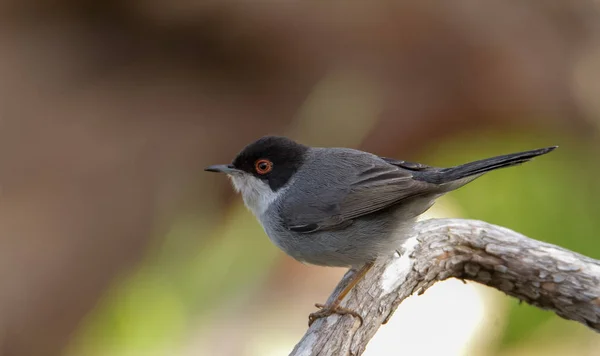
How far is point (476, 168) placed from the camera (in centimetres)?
321

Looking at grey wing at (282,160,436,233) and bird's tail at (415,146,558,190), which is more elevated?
bird's tail at (415,146,558,190)

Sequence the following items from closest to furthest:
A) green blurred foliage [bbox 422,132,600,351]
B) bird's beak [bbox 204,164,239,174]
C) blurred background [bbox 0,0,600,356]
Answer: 1. bird's beak [bbox 204,164,239,174]
2. green blurred foliage [bbox 422,132,600,351]
3. blurred background [bbox 0,0,600,356]

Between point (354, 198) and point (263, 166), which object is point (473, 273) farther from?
point (263, 166)

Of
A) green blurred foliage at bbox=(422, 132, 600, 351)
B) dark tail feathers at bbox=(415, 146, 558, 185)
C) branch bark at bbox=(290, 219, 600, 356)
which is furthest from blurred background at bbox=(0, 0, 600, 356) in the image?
dark tail feathers at bbox=(415, 146, 558, 185)

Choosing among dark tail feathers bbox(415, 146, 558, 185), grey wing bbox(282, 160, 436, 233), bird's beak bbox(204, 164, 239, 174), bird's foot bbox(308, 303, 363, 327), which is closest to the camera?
dark tail feathers bbox(415, 146, 558, 185)

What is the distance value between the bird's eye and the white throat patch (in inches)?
2.2

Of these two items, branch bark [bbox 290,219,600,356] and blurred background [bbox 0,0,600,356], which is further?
blurred background [bbox 0,0,600,356]

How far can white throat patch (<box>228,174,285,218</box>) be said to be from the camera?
3699 mm

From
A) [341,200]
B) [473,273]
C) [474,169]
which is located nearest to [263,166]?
[341,200]

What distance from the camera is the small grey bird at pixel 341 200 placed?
338 centimetres

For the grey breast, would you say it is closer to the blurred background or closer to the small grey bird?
the small grey bird

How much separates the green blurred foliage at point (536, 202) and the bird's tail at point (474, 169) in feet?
6.57

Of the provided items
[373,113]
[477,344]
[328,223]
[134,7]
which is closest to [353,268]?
[328,223]

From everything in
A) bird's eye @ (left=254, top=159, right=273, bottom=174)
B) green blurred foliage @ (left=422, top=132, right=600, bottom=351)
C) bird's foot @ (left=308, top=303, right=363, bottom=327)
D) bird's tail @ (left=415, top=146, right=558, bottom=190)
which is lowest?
bird's foot @ (left=308, top=303, right=363, bottom=327)
